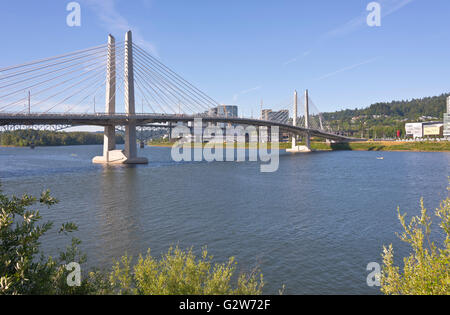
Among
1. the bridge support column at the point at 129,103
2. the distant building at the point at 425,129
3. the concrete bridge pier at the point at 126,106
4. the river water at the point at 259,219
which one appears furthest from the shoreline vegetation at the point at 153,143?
the river water at the point at 259,219

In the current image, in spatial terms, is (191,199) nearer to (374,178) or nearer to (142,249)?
(142,249)

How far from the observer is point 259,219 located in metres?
18.5

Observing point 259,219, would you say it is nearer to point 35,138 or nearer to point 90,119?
point 90,119

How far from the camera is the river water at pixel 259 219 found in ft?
39.8

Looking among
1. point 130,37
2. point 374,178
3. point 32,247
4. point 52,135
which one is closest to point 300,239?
point 32,247

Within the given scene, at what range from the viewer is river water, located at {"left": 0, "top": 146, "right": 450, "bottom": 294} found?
12141 mm

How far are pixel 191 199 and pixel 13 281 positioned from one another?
18.8 meters

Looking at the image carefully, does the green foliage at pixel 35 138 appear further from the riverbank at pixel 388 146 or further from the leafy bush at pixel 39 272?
the leafy bush at pixel 39 272

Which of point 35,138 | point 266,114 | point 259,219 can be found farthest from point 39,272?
point 35,138

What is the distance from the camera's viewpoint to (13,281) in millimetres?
5402

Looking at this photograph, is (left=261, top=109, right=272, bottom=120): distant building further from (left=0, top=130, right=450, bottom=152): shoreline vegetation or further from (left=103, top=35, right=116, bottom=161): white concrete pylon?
(left=103, top=35, right=116, bottom=161): white concrete pylon

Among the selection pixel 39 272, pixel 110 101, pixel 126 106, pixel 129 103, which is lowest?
pixel 39 272

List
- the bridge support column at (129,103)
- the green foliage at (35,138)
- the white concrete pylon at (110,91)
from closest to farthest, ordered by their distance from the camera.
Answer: the bridge support column at (129,103)
the white concrete pylon at (110,91)
the green foliage at (35,138)
